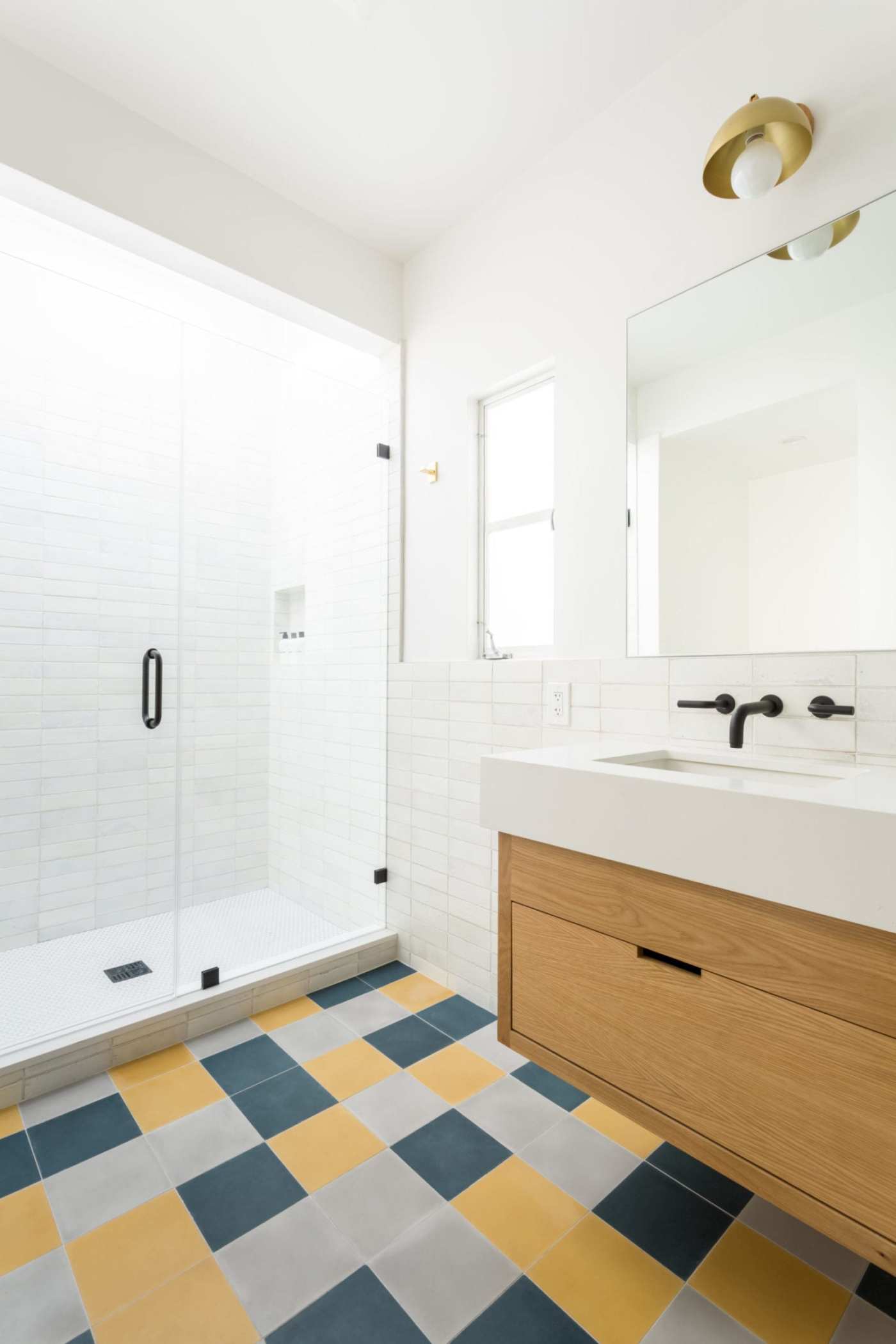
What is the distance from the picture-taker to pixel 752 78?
57.5 inches

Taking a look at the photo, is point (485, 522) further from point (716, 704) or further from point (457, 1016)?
point (457, 1016)

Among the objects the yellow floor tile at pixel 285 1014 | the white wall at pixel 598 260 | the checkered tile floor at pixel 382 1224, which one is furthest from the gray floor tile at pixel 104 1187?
the white wall at pixel 598 260

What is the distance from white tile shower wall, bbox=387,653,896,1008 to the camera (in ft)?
4.42

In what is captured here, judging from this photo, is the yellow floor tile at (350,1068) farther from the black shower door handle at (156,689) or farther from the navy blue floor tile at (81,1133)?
the black shower door handle at (156,689)

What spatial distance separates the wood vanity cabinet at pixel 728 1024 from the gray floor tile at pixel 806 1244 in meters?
0.43

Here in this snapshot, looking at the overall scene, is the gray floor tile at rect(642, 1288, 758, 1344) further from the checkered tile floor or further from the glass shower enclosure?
the glass shower enclosure

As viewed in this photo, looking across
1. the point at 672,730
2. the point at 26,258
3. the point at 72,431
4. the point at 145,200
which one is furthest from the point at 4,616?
the point at 672,730

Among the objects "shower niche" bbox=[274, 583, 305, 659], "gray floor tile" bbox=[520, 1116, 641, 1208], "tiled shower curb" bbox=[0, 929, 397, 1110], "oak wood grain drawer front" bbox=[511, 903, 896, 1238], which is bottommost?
"gray floor tile" bbox=[520, 1116, 641, 1208]

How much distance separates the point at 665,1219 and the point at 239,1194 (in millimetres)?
839

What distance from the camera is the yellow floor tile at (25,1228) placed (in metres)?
1.19

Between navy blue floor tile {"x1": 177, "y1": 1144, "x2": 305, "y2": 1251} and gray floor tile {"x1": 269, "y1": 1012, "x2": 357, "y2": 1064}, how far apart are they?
0.39 meters

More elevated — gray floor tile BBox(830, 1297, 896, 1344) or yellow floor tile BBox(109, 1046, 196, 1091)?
gray floor tile BBox(830, 1297, 896, 1344)

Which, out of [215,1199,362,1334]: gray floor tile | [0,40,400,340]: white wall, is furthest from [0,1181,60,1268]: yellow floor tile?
[0,40,400,340]: white wall

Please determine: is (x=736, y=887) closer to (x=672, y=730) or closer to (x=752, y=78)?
(x=672, y=730)
